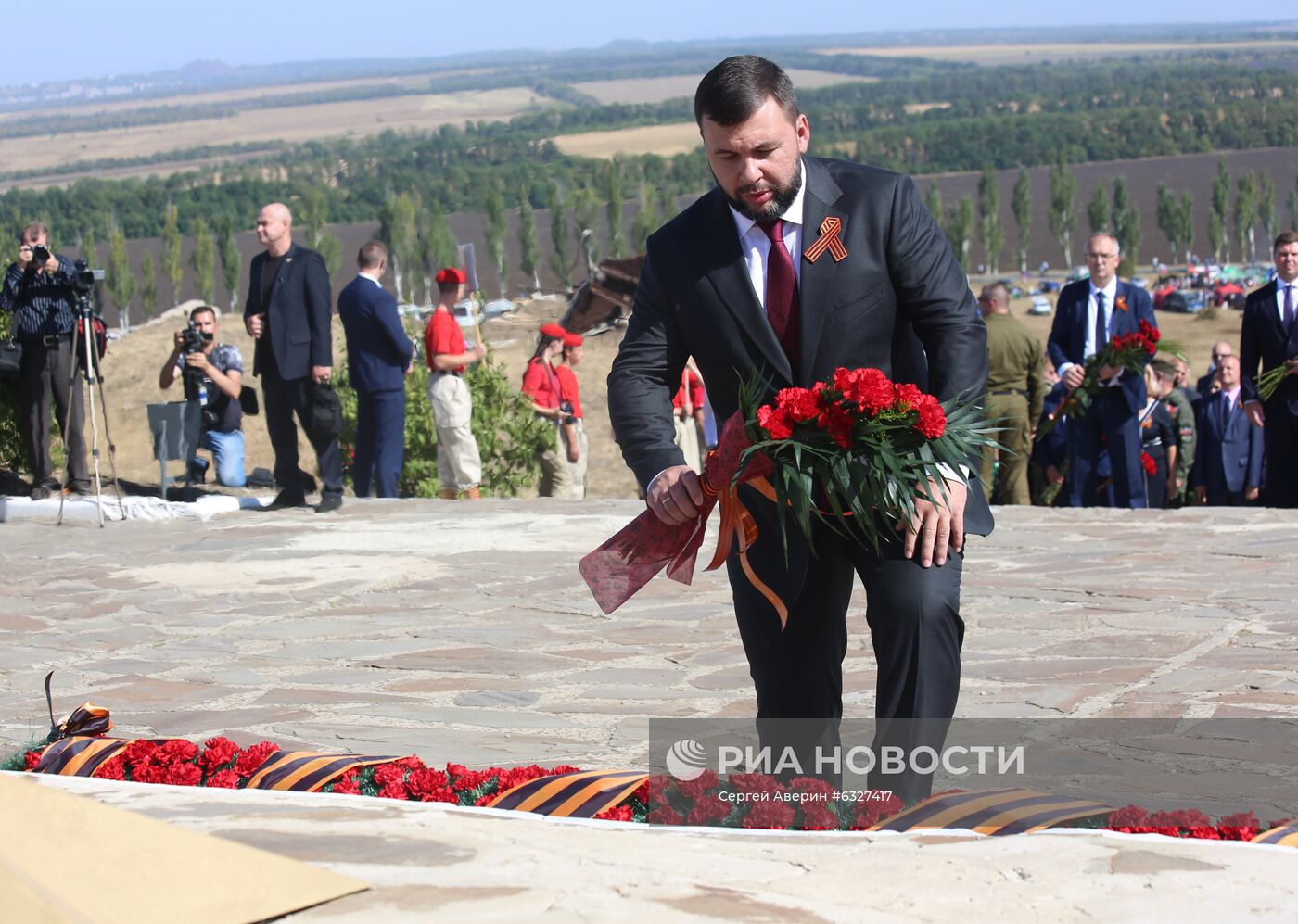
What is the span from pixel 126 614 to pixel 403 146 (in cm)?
19611

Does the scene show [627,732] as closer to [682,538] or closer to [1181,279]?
[682,538]

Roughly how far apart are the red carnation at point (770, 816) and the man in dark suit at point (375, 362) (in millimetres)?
7432

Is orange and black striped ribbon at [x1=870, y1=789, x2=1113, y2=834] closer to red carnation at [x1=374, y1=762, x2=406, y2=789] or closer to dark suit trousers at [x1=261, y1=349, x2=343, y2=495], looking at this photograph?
red carnation at [x1=374, y1=762, x2=406, y2=789]

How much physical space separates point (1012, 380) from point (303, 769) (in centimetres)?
774

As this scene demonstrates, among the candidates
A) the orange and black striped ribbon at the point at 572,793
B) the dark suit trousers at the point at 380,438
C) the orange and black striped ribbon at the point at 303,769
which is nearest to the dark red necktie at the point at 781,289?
→ the orange and black striped ribbon at the point at 572,793

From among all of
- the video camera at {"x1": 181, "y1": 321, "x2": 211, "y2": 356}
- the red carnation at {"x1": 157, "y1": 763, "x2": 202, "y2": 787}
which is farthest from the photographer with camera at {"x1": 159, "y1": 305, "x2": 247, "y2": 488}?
the red carnation at {"x1": 157, "y1": 763, "x2": 202, "y2": 787}

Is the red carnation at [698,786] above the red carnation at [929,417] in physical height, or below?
below

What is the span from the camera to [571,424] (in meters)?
12.6

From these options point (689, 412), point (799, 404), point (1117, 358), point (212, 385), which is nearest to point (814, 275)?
point (799, 404)

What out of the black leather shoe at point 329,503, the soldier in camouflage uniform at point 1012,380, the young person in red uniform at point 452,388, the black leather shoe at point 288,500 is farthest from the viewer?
the young person in red uniform at point 452,388

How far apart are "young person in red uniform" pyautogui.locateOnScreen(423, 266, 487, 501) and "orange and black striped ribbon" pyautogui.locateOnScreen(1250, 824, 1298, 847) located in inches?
337

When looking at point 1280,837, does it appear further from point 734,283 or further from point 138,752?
Answer: point 138,752

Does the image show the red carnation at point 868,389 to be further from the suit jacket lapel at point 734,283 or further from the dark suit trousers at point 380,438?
the dark suit trousers at point 380,438

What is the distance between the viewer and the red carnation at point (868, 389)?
11.1 ft
